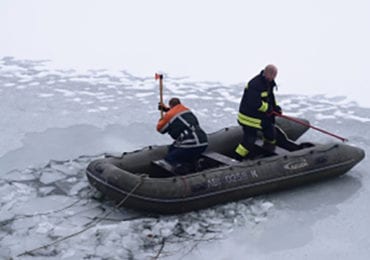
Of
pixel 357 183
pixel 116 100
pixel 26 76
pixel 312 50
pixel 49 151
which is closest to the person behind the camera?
pixel 357 183

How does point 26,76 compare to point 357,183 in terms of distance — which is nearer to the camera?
point 357,183

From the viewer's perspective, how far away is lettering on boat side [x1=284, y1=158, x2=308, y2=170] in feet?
21.1

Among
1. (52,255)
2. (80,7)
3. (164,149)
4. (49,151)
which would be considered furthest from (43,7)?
(52,255)

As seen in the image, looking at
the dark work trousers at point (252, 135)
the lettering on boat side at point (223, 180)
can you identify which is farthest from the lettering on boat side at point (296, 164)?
the dark work trousers at point (252, 135)

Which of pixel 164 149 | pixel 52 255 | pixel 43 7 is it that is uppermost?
pixel 43 7

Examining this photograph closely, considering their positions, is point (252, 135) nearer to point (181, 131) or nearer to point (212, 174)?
point (181, 131)

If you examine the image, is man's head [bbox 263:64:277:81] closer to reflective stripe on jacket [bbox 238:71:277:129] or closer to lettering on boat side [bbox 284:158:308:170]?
reflective stripe on jacket [bbox 238:71:277:129]

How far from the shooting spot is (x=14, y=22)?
1845 cm

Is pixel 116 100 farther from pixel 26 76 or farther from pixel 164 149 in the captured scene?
pixel 164 149

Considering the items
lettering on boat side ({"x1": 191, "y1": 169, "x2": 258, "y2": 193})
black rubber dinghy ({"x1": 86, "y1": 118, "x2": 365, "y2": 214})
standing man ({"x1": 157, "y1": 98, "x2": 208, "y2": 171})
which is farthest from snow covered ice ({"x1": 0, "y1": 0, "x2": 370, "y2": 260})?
standing man ({"x1": 157, "y1": 98, "x2": 208, "y2": 171})

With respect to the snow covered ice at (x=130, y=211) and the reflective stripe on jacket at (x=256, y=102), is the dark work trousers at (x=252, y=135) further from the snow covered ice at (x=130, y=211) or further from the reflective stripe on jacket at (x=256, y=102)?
the snow covered ice at (x=130, y=211)

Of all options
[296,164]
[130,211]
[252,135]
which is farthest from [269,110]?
[130,211]

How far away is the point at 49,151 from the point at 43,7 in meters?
13.5

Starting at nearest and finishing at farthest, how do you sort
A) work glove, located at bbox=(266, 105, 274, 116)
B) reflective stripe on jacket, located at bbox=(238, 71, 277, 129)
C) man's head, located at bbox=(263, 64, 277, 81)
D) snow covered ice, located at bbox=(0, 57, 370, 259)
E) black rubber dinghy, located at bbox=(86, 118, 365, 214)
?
snow covered ice, located at bbox=(0, 57, 370, 259) → black rubber dinghy, located at bbox=(86, 118, 365, 214) → man's head, located at bbox=(263, 64, 277, 81) → reflective stripe on jacket, located at bbox=(238, 71, 277, 129) → work glove, located at bbox=(266, 105, 274, 116)
